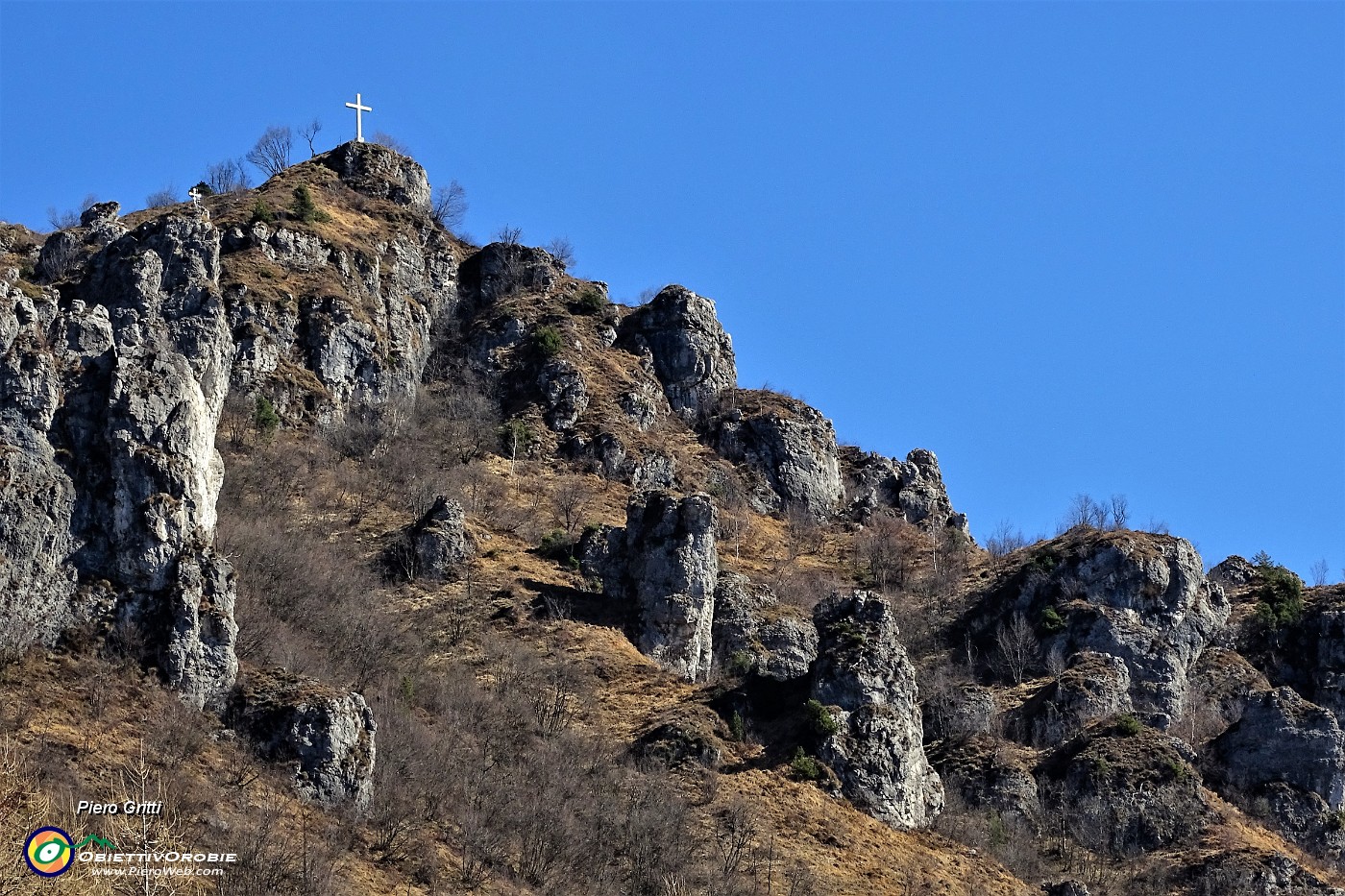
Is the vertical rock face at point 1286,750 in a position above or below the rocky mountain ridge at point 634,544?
below

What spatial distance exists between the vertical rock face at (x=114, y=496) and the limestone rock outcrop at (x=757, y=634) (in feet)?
66.4

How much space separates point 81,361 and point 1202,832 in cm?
3771

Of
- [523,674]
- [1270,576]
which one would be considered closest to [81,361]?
[523,674]

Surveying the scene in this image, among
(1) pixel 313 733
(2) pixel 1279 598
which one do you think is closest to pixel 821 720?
(1) pixel 313 733

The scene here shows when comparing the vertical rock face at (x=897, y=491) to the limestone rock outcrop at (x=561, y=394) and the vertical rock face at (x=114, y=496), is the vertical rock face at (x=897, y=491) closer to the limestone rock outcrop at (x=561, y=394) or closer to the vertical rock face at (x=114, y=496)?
the limestone rock outcrop at (x=561, y=394)

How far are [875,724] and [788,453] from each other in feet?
110

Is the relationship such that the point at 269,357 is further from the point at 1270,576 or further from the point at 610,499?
the point at 1270,576

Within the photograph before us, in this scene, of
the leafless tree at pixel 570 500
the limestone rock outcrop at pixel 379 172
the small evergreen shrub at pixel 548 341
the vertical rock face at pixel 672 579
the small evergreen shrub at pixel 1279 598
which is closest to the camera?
the vertical rock face at pixel 672 579

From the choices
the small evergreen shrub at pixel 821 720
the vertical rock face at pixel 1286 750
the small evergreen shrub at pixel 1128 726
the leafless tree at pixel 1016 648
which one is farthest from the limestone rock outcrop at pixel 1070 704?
the small evergreen shrub at pixel 821 720

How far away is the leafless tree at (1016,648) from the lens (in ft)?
225

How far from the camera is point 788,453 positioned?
Result: 85.9 meters

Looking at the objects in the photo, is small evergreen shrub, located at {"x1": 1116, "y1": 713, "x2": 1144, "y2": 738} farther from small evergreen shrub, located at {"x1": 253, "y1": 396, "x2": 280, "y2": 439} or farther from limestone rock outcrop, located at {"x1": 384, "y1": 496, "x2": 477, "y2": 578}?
small evergreen shrub, located at {"x1": 253, "y1": 396, "x2": 280, "y2": 439}

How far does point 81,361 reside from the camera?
47719mm

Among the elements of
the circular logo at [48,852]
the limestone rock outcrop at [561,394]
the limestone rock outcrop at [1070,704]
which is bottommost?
the circular logo at [48,852]
